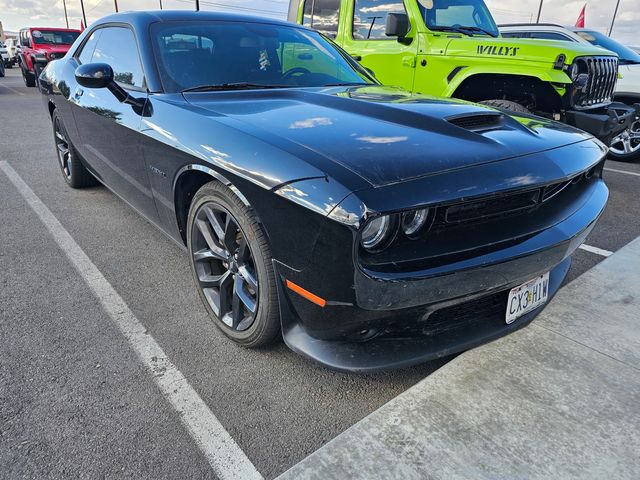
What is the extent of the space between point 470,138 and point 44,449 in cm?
201

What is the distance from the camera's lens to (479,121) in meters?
2.25

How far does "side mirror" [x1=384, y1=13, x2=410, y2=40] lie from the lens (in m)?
4.70

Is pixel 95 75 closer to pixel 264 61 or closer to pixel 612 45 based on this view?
pixel 264 61

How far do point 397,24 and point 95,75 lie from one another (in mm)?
3083

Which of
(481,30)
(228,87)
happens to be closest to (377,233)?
(228,87)

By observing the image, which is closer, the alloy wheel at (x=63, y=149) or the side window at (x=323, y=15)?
the alloy wheel at (x=63, y=149)

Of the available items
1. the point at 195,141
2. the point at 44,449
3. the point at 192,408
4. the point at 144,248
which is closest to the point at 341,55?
the point at 195,141

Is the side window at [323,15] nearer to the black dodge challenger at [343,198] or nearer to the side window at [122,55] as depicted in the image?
the side window at [122,55]

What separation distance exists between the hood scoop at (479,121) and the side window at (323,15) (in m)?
4.01

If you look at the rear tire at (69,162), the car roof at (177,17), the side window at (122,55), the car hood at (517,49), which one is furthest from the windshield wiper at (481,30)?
the rear tire at (69,162)

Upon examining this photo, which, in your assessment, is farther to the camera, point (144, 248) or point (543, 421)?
point (144, 248)

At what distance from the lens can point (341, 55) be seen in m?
3.48

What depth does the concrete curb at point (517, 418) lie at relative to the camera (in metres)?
1.60

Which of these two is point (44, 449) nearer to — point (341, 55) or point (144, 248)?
point (144, 248)
